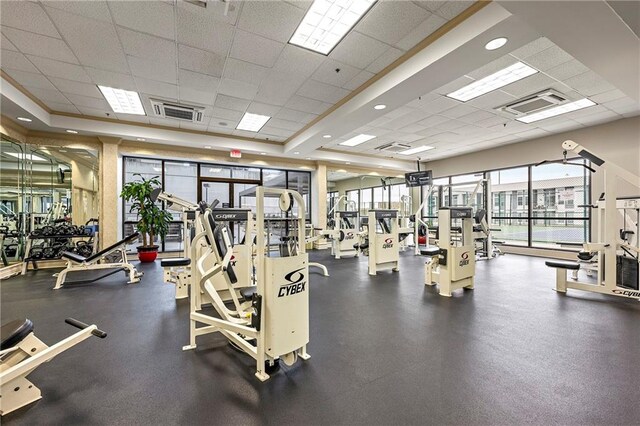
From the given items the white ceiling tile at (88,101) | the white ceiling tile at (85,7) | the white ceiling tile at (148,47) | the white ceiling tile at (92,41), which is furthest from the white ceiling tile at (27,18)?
the white ceiling tile at (88,101)

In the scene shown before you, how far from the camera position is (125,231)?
23.7 ft

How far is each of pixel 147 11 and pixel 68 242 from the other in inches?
229

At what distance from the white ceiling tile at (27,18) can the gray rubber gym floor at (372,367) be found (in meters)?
3.28

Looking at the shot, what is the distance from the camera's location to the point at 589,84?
14.4 feet

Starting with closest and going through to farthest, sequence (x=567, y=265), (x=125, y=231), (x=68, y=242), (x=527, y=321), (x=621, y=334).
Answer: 1. (x=621, y=334)
2. (x=527, y=321)
3. (x=567, y=265)
4. (x=68, y=242)
5. (x=125, y=231)

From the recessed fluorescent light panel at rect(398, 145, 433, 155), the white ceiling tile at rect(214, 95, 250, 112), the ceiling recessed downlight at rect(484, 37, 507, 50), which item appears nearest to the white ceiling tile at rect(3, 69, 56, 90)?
the white ceiling tile at rect(214, 95, 250, 112)

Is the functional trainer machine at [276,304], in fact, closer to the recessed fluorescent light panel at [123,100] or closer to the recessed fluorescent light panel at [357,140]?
the recessed fluorescent light panel at [123,100]

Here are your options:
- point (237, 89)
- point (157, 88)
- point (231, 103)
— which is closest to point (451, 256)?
point (237, 89)

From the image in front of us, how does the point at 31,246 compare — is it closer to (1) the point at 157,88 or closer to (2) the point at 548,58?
(1) the point at 157,88

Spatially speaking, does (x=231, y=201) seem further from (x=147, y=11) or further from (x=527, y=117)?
(x=527, y=117)

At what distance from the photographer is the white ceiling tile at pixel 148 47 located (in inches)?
126

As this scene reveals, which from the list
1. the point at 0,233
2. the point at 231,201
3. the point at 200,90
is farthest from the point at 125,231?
the point at 200,90

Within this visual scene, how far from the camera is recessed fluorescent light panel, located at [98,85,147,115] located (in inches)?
184

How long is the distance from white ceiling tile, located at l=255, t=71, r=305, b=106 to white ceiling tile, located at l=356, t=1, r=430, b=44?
1.38 m
